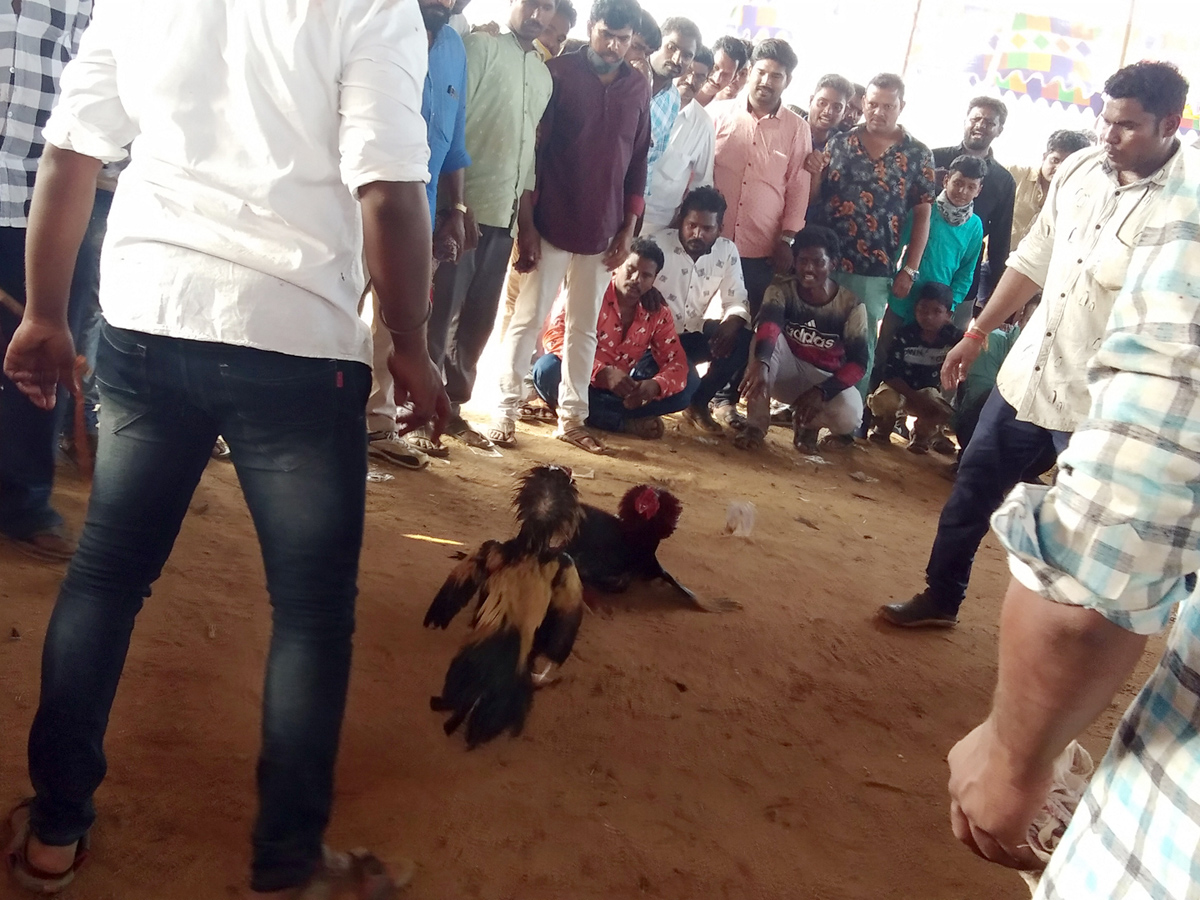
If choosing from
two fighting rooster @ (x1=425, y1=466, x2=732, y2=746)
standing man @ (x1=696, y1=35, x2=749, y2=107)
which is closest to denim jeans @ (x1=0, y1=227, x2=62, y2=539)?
two fighting rooster @ (x1=425, y1=466, x2=732, y2=746)

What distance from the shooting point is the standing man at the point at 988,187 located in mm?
5855

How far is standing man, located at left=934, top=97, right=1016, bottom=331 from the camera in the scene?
19.2ft

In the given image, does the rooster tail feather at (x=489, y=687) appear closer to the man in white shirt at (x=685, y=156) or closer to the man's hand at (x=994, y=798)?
the man's hand at (x=994, y=798)

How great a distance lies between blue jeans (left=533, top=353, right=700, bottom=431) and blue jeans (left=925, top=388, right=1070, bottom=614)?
2.50 m

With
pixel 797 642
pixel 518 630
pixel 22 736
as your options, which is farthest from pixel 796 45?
pixel 22 736

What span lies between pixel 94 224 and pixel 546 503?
74.1 inches

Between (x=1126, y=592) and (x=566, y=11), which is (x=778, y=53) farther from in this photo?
(x=1126, y=592)

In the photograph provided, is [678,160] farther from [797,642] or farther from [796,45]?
[796,45]

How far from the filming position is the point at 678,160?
5504 millimetres

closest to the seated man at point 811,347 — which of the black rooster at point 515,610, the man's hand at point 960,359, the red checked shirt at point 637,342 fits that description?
the red checked shirt at point 637,342

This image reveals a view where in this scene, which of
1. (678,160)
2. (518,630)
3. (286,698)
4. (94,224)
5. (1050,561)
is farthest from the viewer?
(678,160)

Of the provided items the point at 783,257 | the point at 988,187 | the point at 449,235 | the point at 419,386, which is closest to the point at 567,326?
the point at 449,235

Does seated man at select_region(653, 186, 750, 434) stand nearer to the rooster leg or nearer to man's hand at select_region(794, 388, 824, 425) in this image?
man's hand at select_region(794, 388, 824, 425)

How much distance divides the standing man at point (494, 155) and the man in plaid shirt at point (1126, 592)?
3603mm
